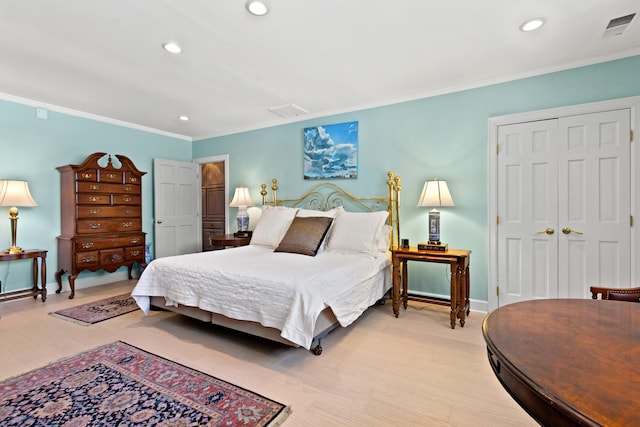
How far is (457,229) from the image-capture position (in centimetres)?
353

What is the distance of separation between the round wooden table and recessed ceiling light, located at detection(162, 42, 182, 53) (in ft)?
9.50

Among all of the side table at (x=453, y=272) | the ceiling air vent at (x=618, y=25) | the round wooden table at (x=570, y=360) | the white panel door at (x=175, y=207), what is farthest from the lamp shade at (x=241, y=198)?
the ceiling air vent at (x=618, y=25)

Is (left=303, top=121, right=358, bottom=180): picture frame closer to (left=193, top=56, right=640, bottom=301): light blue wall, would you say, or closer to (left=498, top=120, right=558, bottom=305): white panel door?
(left=193, top=56, right=640, bottom=301): light blue wall

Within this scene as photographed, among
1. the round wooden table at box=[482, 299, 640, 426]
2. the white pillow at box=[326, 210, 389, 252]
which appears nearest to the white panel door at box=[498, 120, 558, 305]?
the white pillow at box=[326, 210, 389, 252]

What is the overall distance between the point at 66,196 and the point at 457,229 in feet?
16.2

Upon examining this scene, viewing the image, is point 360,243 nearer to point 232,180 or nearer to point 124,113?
point 232,180

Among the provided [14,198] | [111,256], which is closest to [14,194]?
[14,198]

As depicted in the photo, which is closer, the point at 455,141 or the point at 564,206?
the point at 564,206

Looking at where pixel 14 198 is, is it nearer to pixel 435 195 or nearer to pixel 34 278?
pixel 34 278

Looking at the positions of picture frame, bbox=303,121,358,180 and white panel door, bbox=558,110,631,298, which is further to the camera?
picture frame, bbox=303,121,358,180

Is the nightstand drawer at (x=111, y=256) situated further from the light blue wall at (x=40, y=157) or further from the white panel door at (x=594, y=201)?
the white panel door at (x=594, y=201)

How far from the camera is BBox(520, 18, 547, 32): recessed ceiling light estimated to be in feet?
7.46

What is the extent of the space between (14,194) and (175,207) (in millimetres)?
2136

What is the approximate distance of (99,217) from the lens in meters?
4.29
